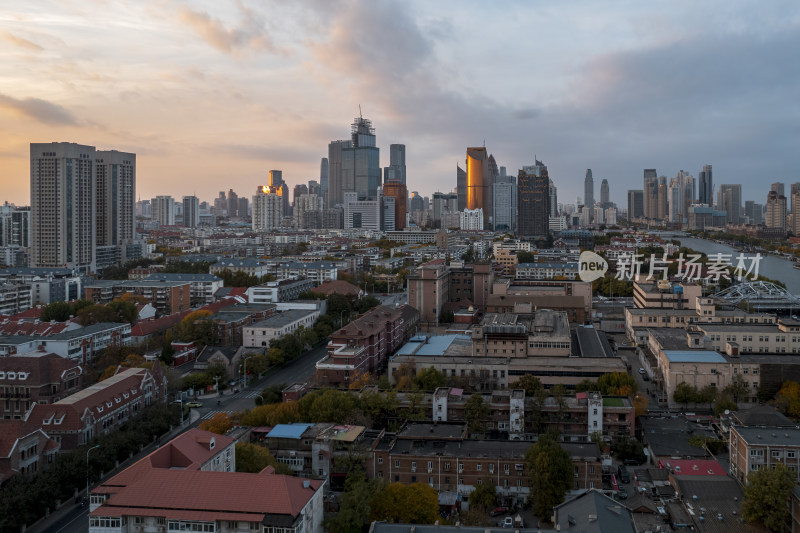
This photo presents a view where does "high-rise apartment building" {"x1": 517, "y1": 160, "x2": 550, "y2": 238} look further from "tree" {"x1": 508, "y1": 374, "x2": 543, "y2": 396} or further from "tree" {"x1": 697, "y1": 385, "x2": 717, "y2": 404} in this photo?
"tree" {"x1": 508, "y1": 374, "x2": 543, "y2": 396}

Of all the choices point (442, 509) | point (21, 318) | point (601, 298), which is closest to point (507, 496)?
point (442, 509)

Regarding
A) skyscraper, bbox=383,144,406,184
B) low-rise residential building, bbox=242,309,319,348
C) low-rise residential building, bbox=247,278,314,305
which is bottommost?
low-rise residential building, bbox=242,309,319,348

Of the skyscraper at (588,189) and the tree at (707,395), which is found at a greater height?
the skyscraper at (588,189)

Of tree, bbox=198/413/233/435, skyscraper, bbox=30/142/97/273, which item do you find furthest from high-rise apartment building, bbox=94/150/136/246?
tree, bbox=198/413/233/435

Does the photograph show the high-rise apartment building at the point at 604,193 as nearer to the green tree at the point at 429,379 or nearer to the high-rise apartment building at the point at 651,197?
the high-rise apartment building at the point at 651,197

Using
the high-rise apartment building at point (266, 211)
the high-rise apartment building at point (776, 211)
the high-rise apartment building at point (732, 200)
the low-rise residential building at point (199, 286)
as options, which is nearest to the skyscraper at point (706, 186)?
the high-rise apartment building at point (732, 200)

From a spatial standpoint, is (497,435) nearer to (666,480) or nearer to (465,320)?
(666,480)
